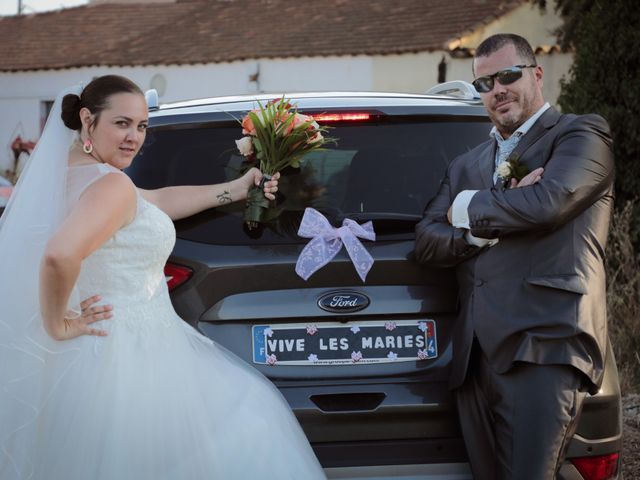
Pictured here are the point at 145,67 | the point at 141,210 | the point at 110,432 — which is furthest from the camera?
the point at 145,67

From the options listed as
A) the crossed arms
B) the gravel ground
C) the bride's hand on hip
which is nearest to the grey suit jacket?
the crossed arms

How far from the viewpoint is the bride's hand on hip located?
358cm

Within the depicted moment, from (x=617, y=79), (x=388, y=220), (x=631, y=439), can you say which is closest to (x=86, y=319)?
(x=388, y=220)

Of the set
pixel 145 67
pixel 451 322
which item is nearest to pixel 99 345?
pixel 451 322

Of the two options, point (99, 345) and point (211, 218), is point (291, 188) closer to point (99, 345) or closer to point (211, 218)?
point (211, 218)

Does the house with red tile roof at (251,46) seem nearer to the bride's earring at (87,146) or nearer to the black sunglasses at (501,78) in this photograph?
the black sunglasses at (501,78)

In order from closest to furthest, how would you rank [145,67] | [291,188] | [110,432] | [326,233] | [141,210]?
[110,432] → [141,210] → [326,233] → [291,188] → [145,67]

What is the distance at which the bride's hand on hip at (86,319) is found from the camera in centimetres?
358

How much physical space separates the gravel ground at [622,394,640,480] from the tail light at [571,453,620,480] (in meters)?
1.54

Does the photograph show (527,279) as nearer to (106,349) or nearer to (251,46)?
(106,349)

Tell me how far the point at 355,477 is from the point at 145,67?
2712 cm

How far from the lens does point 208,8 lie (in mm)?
32594

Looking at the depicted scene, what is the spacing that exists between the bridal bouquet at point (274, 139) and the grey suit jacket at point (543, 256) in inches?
23.2

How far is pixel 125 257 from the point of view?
366 cm
